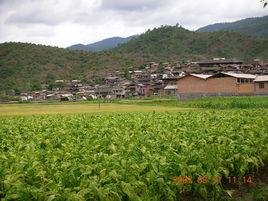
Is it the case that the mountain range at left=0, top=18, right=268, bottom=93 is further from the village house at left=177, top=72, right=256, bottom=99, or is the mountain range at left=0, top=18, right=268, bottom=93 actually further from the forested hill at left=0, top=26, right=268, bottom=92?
the village house at left=177, top=72, right=256, bottom=99

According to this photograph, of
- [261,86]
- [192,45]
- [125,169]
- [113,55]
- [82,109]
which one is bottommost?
[82,109]

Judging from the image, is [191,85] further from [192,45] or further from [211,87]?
[192,45]

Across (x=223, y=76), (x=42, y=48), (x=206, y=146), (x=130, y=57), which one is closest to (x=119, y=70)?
(x=130, y=57)

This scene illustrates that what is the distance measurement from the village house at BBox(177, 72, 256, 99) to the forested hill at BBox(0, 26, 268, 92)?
51.4 metres

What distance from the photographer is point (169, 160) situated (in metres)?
9.38

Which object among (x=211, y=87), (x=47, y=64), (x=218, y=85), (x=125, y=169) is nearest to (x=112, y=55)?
(x=47, y=64)

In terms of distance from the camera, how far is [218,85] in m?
68.2

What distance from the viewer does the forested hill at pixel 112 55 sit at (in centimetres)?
12144

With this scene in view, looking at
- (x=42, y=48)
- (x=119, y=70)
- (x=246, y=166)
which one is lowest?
(x=246, y=166)

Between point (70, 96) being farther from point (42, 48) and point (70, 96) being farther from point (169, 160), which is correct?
point (169, 160)

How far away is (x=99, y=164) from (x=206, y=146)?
3768 mm

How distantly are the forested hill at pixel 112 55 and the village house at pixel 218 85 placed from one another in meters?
51.4

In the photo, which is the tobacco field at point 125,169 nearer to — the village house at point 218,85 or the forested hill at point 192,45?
the village house at point 218,85

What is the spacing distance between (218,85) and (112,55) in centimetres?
7578
